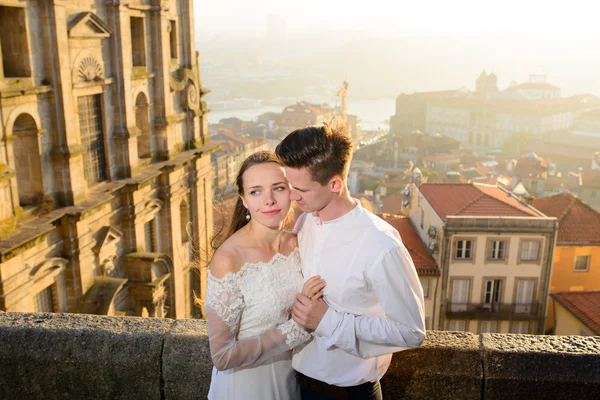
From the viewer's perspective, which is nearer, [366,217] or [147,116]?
[366,217]

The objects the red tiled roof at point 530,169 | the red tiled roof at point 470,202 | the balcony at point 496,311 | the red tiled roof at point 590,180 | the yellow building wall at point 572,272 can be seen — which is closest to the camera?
the balcony at point 496,311

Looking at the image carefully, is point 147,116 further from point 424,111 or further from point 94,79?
point 424,111

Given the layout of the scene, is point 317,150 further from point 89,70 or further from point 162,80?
point 162,80

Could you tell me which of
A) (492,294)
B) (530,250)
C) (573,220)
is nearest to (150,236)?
(492,294)

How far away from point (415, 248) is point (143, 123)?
40.2ft

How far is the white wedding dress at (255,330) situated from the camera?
3.11 meters

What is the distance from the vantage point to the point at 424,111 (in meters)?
143

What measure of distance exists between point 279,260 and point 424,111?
144m

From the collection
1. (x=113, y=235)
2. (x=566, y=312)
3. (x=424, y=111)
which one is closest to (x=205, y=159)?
(x=113, y=235)

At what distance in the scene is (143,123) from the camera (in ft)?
57.4

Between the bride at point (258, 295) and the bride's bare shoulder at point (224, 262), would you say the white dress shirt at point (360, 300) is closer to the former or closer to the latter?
the bride at point (258, 295)

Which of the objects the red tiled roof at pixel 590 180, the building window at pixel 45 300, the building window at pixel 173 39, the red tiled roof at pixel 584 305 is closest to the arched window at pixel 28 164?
the building window at pixel 45 300

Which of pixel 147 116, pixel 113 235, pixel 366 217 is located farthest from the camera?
pixel 147 116

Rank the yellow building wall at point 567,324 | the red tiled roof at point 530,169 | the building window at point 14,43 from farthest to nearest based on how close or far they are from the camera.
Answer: the red tiled roof at point 530,169
the yellow building wall at point 567,324
the building window at point 14,43
